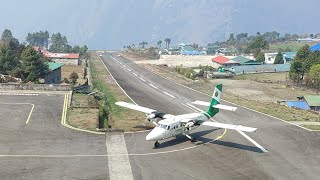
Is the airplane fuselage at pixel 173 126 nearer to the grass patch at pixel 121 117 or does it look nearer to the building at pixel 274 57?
the grass patch at pixel 121 117

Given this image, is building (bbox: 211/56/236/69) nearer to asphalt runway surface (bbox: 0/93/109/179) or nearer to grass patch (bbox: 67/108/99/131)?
grass patch (bbox: 67/108/99/131)

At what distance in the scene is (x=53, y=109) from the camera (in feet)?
184

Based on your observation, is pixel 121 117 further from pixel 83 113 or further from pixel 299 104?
pixel 299 104

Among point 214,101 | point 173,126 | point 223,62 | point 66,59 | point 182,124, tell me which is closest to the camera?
point 173,126

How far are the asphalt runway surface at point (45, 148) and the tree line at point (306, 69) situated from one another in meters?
77.7

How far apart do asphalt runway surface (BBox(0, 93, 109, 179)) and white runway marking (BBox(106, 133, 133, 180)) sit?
0.57m

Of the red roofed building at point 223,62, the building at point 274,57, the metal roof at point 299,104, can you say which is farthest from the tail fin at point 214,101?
the building at point 274,57

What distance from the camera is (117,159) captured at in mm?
37219

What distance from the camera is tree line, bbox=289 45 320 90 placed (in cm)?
10738

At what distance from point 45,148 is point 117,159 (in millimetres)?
7921

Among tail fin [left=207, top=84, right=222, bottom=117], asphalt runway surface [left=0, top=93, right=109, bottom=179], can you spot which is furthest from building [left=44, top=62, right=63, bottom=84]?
tail fin [left=207, top=84, right=222, bottom=117]

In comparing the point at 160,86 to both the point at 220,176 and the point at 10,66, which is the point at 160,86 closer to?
the point at 10,66

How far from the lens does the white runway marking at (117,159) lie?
33572 mm

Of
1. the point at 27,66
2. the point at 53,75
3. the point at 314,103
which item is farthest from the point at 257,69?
the point at 27,66
